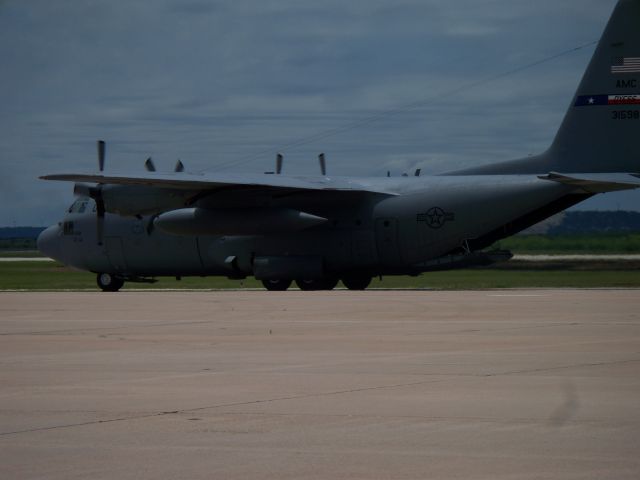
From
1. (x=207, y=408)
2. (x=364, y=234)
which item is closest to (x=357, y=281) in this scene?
(x=364, y=234)

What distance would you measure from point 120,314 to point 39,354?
8.99 meters

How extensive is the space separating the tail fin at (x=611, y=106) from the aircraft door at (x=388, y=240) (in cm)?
561

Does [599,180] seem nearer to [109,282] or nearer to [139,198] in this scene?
[139,198]

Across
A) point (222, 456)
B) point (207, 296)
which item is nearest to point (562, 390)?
point (222, 456)

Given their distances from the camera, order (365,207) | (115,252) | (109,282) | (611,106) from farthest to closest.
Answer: (109,282), (115,252), (365,207), (611,106)

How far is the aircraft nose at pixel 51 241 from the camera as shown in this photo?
45.1m

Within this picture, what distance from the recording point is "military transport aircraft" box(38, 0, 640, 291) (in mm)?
35844

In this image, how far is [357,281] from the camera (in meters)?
40.7

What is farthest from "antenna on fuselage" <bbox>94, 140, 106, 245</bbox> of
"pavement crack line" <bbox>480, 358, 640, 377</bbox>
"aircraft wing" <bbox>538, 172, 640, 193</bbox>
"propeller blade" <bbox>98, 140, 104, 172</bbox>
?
"pavement crack line" <bbox>480, 358, 640, 377</bbox>

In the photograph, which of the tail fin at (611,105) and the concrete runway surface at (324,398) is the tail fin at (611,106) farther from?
the concrete runway surface at (324,398)

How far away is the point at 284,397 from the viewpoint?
11.3 meters

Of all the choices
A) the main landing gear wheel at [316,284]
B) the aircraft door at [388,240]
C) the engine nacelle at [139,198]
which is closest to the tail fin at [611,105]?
the aircraft door at [388,240]

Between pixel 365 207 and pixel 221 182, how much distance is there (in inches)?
192

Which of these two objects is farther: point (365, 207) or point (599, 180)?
point (365, 207)
